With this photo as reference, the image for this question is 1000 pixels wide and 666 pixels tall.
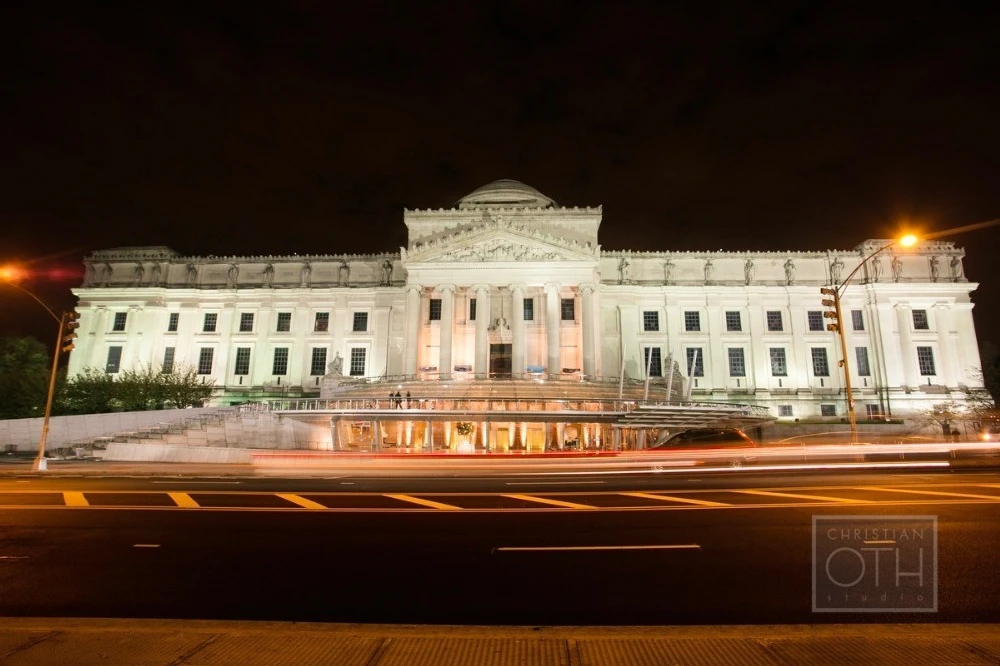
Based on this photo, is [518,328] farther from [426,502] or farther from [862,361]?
[426,502]

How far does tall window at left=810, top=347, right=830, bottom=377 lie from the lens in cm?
6244

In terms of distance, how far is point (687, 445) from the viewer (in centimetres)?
2423

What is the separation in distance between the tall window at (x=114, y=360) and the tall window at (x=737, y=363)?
69.2m

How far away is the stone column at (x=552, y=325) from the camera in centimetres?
5459

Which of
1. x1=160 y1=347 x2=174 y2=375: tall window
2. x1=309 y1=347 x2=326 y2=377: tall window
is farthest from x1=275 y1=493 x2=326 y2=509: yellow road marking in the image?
x1=160 y1=347 x2=174 y2=375: tall window

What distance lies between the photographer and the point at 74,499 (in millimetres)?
14648

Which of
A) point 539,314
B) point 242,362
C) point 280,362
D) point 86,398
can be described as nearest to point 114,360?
point 242,362

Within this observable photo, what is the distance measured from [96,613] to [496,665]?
4575 mm

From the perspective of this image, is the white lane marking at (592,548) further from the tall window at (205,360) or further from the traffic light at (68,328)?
the tall window at (205,360)

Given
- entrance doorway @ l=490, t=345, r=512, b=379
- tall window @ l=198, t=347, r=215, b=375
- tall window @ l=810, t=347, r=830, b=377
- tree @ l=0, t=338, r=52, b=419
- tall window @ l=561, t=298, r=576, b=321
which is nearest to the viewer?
tree @ l=0, t=338, r=52, b=419

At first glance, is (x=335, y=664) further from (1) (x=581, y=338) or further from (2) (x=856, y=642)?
(1) (x=581, y=338)

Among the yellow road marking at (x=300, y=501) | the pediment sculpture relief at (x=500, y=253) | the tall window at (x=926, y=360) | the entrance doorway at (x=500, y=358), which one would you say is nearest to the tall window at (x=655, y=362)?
the entrance doorway at (x=500, y=358)

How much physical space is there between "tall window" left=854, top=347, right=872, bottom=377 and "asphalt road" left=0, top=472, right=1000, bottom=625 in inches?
2114

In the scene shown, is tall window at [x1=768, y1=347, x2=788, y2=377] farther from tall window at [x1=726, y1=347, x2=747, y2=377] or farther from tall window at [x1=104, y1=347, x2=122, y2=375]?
tall window at [x1=104, y1=347, x2=122, y2=375]
